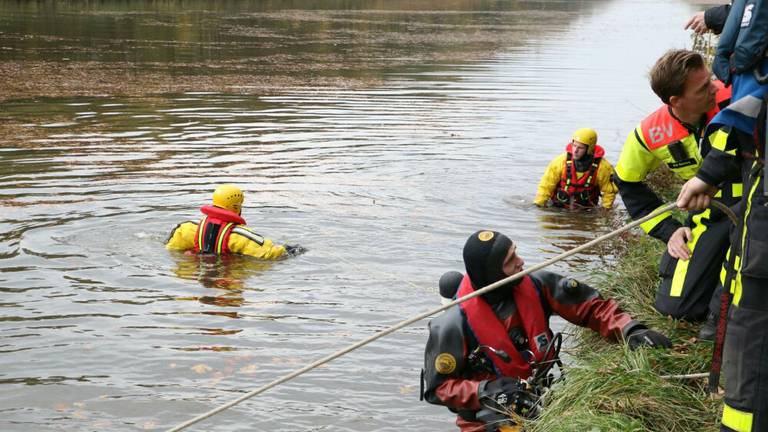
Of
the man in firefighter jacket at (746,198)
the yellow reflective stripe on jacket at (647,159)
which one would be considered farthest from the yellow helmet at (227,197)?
the man in firefighter jacket at (746,198)

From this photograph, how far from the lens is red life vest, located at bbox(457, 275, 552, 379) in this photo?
5.20 meters

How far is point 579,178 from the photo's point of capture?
1238cm

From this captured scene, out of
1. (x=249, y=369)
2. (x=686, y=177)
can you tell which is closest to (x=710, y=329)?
(x=686, y=177)

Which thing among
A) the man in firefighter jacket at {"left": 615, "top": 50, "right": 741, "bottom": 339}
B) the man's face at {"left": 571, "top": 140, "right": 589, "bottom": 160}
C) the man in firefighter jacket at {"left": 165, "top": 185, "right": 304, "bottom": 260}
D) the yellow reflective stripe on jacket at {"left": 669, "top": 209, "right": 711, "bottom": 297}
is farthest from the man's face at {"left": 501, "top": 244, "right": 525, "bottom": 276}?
→ the man's face at {"left": 571, "top": 140, "right": 589, "bottom": 160}

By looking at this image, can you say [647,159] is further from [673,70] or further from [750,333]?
[750,333]

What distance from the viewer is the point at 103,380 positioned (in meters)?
7.18

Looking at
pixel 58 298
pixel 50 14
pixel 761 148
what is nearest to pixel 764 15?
pixel 761 148

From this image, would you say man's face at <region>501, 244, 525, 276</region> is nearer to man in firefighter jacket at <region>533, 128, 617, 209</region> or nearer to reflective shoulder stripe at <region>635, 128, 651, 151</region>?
reflective shoulder stripe at <region>635, 128, 651, 151</region>

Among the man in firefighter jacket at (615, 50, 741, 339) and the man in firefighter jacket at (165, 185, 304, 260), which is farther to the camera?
the man in firefighter jacket at (165, 185, 304, 260)

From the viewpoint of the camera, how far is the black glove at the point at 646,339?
5.37 m

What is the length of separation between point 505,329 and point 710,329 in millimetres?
1200

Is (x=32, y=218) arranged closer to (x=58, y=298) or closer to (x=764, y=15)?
(x=58, y=298)

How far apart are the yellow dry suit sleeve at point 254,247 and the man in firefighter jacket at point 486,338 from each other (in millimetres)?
4927

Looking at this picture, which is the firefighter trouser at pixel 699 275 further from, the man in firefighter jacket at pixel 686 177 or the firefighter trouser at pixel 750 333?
the firefighter trouser at pixel 750 333
